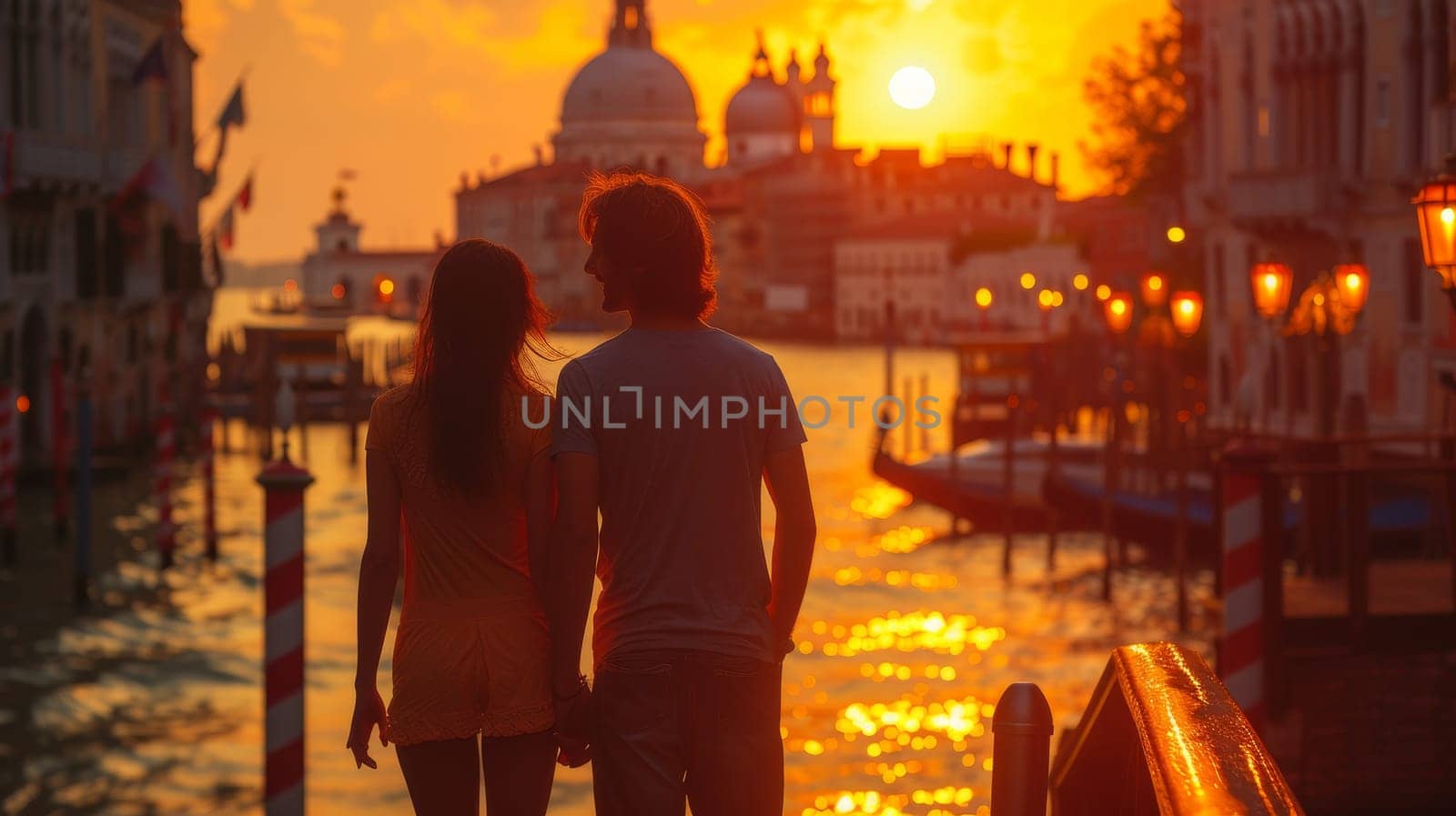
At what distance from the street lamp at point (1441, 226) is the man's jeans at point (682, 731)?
180 inches

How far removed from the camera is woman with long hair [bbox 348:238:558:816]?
347 cm

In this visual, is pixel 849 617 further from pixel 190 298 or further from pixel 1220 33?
pixel 190 298

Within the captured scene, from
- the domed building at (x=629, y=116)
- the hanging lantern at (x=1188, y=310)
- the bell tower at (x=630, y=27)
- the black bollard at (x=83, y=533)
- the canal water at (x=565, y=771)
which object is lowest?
the canal water at (x=565, y=771)

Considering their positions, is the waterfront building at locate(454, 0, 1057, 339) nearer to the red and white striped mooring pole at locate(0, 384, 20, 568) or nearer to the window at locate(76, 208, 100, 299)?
the window at locate(76, 208, 100, 299)

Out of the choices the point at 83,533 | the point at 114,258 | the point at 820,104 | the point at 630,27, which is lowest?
the point at 83,533

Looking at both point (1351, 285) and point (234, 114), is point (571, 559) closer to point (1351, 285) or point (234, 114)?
point (1351, 285)

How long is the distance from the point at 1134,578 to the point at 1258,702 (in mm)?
12199

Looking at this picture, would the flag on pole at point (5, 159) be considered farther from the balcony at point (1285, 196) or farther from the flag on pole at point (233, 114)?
the balcony at point (1285, 196)

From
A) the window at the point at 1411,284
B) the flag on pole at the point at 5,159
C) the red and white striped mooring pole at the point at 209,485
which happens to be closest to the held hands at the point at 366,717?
the red and white striped mooring pole at the point at 209,485

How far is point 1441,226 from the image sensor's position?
745 cm

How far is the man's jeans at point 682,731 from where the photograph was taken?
335 centimetres

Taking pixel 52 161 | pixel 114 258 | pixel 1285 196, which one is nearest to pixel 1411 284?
pixel 1285 196

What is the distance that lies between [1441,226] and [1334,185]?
41.6 ft

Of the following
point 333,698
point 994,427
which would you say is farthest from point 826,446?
point 333,698
